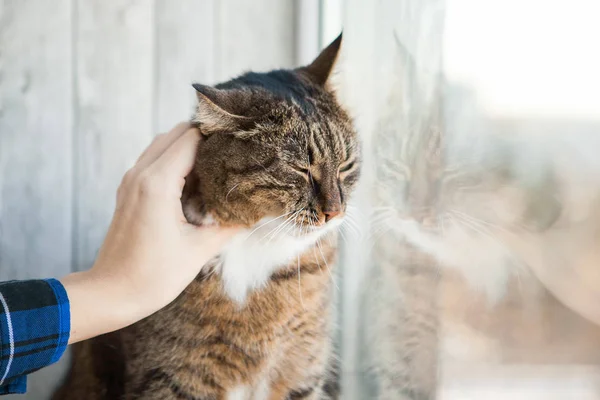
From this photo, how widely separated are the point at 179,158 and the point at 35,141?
74cm

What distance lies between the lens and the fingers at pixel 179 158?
0.98m

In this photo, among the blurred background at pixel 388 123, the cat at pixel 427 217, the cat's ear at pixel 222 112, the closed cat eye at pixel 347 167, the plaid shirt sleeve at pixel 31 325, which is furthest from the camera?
the closed cat eye at pixel 347 167

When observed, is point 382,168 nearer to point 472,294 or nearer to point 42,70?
point 472,294

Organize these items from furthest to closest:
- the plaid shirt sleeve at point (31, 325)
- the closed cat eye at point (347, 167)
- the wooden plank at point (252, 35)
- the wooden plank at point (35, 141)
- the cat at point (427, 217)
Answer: the wooden plank at point (252, 35)
the wooden plank at point (35, 141)
the closed cat eye at point (347, 167)
the plaid shirt sleeve at point (31, 325)
the cat at point (427, 217)

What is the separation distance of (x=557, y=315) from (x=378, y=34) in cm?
76

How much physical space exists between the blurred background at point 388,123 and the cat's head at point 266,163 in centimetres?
16

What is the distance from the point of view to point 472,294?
2.51ft

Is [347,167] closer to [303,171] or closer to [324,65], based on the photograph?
[303,171]

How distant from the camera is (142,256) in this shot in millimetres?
927

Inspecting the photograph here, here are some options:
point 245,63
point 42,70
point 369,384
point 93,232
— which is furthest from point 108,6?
point 369,384

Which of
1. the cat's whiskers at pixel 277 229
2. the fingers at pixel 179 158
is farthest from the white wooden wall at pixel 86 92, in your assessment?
the cat's whiskers at pixel 277 229

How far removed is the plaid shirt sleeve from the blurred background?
0.61 metres

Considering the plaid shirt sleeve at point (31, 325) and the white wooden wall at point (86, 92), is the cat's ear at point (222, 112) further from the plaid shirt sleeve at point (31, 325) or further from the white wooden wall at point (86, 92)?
the white wooden wall at point (86, 92)

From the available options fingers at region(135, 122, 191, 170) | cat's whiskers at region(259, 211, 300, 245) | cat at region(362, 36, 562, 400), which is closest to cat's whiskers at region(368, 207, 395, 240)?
cat at region(362, 36, 562, 400)
